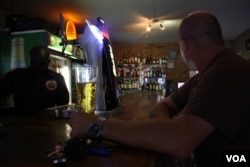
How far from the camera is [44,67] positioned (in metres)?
2.16

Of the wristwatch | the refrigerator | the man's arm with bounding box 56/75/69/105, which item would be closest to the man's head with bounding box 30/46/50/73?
the man's arm with bounding box 56/75/69/105

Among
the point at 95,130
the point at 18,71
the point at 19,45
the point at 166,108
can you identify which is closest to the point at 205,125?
the point at 95,130

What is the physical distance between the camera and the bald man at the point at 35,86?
6.72 feet

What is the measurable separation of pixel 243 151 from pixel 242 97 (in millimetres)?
187

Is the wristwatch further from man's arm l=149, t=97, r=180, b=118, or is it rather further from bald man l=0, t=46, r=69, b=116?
bald man l=0, t=46, r=69, b=116

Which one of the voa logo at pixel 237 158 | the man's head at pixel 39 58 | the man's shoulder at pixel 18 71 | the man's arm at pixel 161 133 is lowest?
the voa logo at pixel 237 158

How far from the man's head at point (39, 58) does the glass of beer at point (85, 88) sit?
4.12 ft

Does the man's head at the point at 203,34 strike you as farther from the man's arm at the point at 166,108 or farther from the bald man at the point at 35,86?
the bald man at the point at 35,86

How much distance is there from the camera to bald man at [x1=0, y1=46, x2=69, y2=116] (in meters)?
2.05

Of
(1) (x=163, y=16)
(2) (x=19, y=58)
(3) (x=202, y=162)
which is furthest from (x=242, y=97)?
(1) (x=163, y=16)

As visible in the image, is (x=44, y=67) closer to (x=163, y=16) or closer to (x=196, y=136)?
(x=196, y=136)

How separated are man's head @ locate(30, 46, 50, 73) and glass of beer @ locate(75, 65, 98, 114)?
1255mm

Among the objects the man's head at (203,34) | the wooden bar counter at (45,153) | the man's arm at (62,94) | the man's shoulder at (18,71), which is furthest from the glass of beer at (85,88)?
the man's shoulder at (18,71)

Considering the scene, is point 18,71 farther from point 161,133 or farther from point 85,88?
point 161,133
